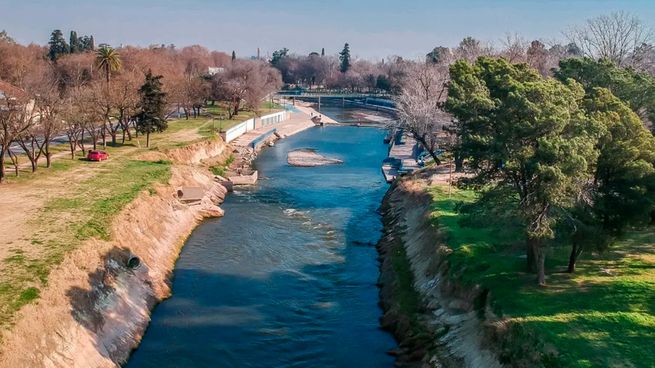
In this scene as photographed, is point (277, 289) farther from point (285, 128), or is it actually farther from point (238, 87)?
point (285, 128)

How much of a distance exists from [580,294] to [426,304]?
26.4ft

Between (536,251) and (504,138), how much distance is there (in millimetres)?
5732

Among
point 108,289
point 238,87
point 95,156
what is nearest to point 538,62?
point 238,87

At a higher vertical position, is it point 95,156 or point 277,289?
point 95,156

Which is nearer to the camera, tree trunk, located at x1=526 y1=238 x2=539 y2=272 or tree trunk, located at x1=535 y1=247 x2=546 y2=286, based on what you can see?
tree trunk, located at x1=535 y1=247 x2=546 y2=286

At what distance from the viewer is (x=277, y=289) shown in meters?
34.8

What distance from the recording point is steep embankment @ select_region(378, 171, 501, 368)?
24766mm

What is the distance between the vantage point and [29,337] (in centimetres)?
2300

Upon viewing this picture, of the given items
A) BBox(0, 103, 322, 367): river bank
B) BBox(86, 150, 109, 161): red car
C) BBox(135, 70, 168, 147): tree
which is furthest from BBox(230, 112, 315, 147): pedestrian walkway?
BBox(0, 103, 322, 367): river bank

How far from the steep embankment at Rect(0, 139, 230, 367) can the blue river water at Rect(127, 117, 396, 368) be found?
3.74ft

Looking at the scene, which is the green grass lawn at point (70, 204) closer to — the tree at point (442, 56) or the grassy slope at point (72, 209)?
the grassy slope at point (72, 209)

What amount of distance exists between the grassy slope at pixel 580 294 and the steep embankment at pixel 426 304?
3.82 ft

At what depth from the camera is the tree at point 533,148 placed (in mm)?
23188

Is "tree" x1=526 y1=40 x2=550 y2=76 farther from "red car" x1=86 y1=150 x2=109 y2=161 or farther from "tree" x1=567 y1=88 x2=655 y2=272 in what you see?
"red car" x1=86 y1=150 x2=109 y2=161
